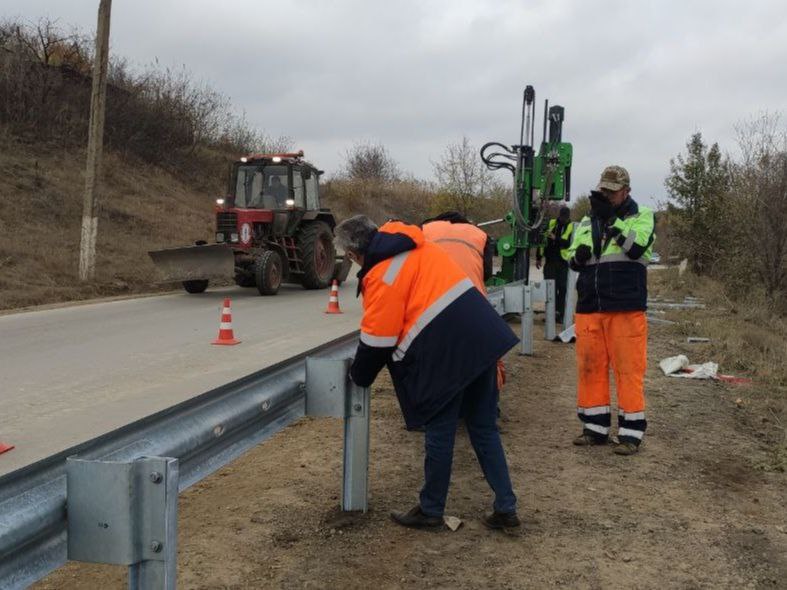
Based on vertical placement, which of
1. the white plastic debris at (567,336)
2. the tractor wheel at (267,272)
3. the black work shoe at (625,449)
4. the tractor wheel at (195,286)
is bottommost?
the black work shoe at (625,449)

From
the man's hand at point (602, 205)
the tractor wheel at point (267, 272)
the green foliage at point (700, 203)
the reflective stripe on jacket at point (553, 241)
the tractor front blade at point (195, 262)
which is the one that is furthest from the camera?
the green foliage at point (700, 203)

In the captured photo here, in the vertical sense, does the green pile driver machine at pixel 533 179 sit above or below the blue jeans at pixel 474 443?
above

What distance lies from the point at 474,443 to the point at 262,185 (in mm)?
12182

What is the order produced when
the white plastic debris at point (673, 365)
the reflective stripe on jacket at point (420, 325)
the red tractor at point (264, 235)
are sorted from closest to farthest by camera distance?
1. the reflective stripe on jacket at point (420, 325)
2. the white plastic debris at point (673, 365)
3. the red tractor at point (264, 235)

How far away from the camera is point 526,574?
3.23 meters

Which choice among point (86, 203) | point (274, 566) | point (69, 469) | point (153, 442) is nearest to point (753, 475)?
point (274, 566)

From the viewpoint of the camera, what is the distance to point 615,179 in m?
5.12

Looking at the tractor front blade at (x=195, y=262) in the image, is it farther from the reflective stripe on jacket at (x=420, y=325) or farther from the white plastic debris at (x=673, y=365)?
the reflective stripe on jacket at (x=420, y=325)

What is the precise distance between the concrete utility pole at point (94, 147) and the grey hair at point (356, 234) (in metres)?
12.8

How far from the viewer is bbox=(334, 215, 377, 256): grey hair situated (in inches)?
140

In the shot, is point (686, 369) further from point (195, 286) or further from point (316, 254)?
point (195, 286)

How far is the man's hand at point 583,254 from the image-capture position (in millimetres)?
5215

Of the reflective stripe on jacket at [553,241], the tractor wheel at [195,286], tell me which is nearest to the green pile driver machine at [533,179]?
the reflective stripe on jacket at [553,241]

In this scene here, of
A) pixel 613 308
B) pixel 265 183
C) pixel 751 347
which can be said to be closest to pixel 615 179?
pixel 613 308
